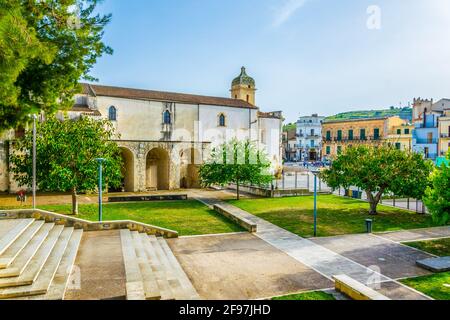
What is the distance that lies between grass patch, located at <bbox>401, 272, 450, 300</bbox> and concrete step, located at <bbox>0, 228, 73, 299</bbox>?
33.3 feet

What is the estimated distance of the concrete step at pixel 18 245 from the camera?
9189 millimetres

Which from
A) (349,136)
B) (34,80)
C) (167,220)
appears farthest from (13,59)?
(349,136)

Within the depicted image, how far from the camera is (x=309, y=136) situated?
263 ft

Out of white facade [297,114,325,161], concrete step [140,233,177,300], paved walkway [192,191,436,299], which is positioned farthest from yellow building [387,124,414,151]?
concrete step [140,233,177,300]

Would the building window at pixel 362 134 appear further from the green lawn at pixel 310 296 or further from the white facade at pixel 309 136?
the green lawn at pixel 310 296

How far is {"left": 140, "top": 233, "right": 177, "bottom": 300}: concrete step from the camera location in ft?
27.8

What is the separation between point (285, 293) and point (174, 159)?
26563 mm

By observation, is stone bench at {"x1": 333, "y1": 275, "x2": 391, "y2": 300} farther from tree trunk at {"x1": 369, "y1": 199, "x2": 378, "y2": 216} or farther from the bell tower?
the bell tower

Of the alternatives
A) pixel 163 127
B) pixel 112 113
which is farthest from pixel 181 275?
pixel 163 127

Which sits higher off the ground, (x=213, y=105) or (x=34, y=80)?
(x=213, y=105)

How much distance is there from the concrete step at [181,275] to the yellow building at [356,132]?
135ft

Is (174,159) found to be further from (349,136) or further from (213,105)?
(349,136)

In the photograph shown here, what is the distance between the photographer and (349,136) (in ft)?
193

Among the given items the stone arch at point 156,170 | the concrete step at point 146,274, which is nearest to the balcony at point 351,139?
the stone arch at point 156,170
